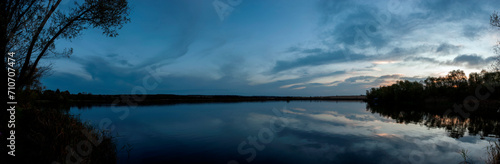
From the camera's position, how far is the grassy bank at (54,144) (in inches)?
350

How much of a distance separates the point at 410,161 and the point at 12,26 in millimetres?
28491

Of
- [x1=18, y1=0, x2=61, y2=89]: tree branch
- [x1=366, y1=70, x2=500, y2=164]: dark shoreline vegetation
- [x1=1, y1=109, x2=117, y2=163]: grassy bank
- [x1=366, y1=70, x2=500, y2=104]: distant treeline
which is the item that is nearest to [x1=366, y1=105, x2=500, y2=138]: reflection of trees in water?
[x1=366, y1=70, x2=500, y2=164]: dark shoreline vegetation

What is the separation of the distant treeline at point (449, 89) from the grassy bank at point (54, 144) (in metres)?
96.9

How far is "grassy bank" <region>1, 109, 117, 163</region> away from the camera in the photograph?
8.88m

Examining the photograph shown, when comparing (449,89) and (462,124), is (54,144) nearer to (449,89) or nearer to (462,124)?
(462,124)

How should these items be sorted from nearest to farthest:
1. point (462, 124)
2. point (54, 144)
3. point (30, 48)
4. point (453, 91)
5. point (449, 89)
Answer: point (54, 144) < point (30, 48) < point (462, 124) < point (453, 91) < point (449, 89)

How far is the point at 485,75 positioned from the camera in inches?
3356

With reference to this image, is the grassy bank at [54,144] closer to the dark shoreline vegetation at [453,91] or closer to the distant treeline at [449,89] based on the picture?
the dark shoreline vegetation at [453,91]

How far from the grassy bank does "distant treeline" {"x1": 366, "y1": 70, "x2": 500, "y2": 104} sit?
318 ft

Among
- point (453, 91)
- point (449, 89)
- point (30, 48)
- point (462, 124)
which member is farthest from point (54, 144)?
point (449, 89)

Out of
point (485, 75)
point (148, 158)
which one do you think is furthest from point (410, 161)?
point (485, 75)

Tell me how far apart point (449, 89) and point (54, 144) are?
12268 cm

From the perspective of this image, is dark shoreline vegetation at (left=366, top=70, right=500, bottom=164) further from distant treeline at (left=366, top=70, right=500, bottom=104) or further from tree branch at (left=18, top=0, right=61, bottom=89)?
tree branch at (left=18, top=0, right=61, bottom=89)

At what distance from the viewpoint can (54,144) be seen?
1015cm
